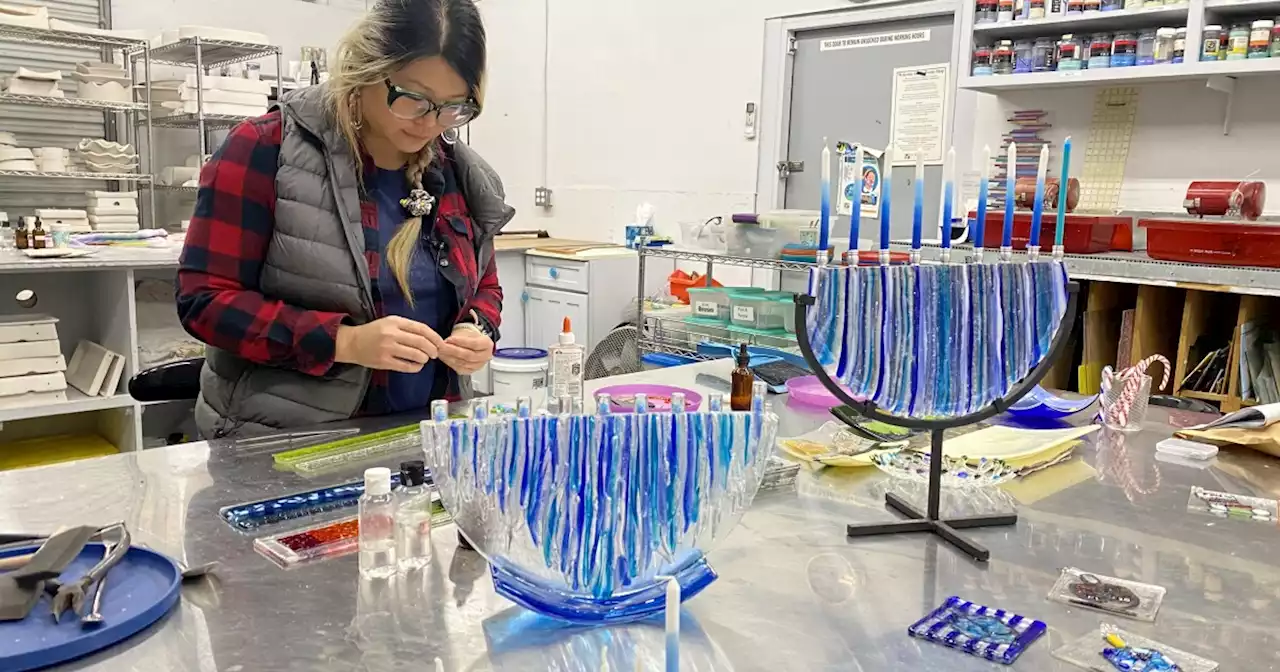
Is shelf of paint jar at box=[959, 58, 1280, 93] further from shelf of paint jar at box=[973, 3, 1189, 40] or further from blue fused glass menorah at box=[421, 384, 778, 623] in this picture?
blue fused glass menorah at box=[421, 384, 778, 623]

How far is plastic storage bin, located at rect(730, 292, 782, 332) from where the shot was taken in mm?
3266

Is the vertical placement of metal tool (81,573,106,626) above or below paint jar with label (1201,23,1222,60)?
below

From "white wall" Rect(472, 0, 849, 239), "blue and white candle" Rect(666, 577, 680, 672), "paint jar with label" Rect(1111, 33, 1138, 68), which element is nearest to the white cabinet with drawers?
"white wall" Rect(472, 0, 849, 239)

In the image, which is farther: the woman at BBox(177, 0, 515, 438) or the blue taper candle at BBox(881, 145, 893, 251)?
the woman at BBox(177, 0, 515, 438)

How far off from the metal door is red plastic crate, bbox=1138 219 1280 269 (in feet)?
3.46

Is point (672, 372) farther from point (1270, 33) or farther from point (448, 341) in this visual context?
point (1270, 33)

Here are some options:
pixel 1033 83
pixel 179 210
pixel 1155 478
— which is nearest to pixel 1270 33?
pixel 1033 83

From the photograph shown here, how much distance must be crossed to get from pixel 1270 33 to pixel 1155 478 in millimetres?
1988

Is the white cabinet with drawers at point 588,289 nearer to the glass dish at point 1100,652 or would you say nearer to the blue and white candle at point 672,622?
the glass dish at point 1100,652

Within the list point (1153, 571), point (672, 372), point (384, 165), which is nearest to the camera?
point (1153, 571)

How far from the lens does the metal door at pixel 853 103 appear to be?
3785 mm

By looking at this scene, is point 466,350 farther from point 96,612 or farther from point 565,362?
point 96,612

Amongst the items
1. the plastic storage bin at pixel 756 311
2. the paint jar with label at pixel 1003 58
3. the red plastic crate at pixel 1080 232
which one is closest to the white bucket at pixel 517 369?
the plastic storage bin at pixel 756 311

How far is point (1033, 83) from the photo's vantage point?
10.2 feet
